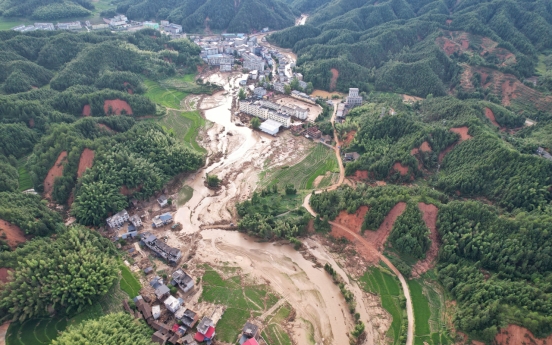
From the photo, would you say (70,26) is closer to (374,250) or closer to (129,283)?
(129,283)

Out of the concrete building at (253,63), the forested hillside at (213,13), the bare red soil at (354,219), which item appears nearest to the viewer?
the bare red soil at (354,219)

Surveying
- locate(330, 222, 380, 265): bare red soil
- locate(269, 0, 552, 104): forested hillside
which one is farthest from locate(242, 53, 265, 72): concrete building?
locate(330, 222, 380, 265): bare red soil

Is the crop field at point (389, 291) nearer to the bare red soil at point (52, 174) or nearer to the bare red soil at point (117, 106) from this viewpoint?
the bare red soil at point (52, 174)

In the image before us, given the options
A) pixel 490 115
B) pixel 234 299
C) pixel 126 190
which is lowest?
pixel 234 299

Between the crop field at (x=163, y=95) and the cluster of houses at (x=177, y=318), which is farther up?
the crop field at (x=163, y=95)

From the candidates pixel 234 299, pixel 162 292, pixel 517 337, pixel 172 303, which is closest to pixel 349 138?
pixel 234 299

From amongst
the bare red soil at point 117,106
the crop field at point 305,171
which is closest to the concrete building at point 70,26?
the bare red soil at point 117,106

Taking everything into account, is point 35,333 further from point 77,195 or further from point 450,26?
point 450,26

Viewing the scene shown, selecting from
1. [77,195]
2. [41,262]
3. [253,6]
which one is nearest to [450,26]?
[253,6]
